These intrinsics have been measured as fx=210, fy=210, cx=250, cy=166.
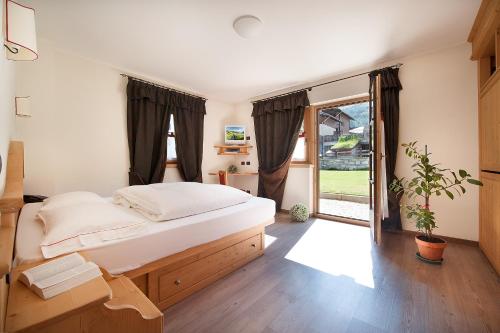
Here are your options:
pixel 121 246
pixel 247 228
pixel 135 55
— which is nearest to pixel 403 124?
pixel 247 228

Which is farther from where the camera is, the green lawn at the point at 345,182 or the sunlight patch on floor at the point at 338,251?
the green lawn at the point at 345,182

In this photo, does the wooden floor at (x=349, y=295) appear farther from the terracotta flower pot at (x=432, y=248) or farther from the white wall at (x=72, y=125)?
the white wall at (x=72, y=125)

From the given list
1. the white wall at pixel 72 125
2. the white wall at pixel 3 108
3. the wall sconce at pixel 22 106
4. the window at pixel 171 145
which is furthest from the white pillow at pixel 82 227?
the window at pixel 171 145

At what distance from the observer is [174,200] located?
5.56ft

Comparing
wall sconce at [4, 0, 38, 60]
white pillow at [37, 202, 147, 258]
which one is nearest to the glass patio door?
white pillow at [37, 202, 147, 258]

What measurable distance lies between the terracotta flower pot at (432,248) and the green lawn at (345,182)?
6.94 ft

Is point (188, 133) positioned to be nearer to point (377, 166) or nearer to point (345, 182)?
point (377, 166)

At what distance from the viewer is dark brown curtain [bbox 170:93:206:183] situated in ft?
12.1

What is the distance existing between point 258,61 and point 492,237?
121 inches

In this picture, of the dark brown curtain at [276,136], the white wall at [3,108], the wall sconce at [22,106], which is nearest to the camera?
the white wall at [3,108]

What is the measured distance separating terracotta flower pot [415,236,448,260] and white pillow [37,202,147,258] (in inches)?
99.3

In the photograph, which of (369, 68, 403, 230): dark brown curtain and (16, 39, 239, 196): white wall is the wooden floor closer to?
(369, 68, 403, 230): dark brown curtain

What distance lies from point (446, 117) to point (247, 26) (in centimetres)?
257

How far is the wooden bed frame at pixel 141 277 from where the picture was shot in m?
0.70
